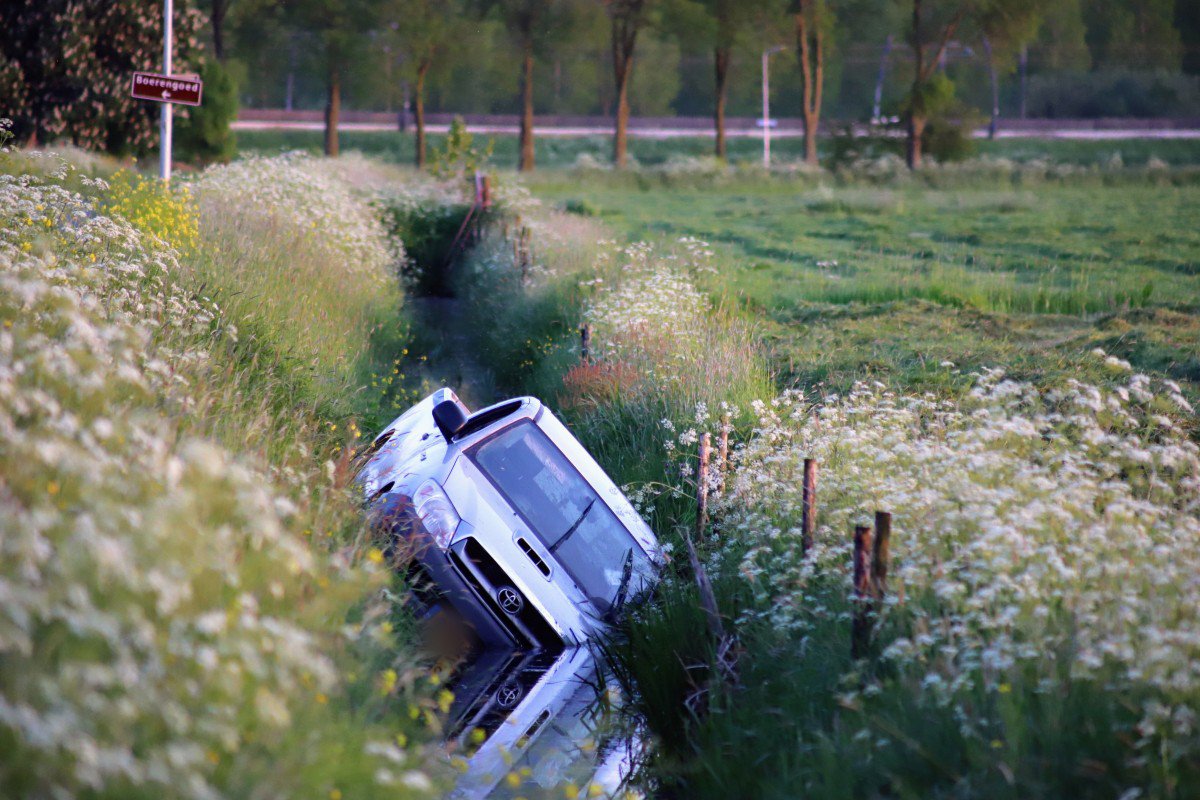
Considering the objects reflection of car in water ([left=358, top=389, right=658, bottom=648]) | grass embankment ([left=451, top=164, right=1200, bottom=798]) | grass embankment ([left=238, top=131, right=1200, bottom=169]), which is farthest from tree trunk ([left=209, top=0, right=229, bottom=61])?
reflection of car in water ([left=358, top=389, right=658, bottom=648])

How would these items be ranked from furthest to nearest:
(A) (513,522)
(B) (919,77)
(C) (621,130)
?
(C) (621,130), (B) (919,77), (A) (513,522)

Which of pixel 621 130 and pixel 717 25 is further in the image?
pixel 717 25

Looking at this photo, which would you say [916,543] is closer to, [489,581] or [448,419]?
[489,581]

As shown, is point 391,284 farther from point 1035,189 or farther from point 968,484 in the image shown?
point 1035,189

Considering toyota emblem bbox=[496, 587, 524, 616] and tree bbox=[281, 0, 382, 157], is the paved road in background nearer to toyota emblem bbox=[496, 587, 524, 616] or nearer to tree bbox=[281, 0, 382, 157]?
tree bbox=[281, 0, 382, 157]

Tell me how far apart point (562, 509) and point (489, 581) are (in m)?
0.76

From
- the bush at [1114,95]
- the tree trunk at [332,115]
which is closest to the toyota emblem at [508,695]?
the tree trunk at [332,115]

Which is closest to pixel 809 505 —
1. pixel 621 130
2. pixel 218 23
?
pixel 621 130

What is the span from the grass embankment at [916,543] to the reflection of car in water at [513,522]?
0.42 meters

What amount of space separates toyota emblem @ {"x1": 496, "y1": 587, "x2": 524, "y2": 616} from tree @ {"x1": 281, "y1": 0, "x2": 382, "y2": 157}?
4758 centimetres

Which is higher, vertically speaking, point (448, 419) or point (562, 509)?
point (448, 419)

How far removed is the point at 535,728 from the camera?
614cm

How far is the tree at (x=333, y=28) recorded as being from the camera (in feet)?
168

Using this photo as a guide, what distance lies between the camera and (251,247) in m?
10.7
